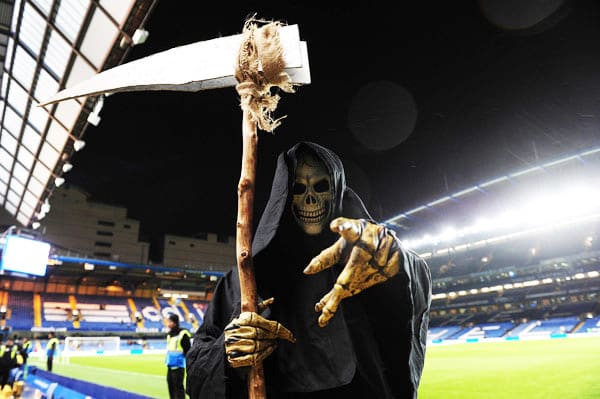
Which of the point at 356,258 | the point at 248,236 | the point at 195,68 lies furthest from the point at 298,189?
the point at 195,68

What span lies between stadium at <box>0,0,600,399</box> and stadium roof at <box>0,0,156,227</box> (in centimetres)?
4

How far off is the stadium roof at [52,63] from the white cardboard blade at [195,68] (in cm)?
509

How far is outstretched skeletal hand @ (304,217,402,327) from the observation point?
97 centimetres

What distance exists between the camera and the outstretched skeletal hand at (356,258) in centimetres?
97

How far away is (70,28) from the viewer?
7035 mm

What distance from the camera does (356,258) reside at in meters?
0.99

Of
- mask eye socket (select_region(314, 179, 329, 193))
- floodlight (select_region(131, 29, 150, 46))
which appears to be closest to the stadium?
floodlight (select_region(131, 29, 150, 46))

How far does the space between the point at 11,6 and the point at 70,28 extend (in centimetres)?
259

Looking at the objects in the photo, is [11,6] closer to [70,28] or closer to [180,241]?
[70,28]

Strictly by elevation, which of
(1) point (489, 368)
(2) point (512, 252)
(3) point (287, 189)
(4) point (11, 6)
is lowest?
(1) point (489, 368)

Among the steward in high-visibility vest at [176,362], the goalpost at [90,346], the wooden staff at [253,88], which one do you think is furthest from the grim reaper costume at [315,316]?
the goalpost at [90,346]

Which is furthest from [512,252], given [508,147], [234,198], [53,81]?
[53,81]

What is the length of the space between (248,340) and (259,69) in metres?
0.92

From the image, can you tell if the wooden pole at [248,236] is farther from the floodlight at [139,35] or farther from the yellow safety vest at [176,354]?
the yellow safety vest at [176,354]
